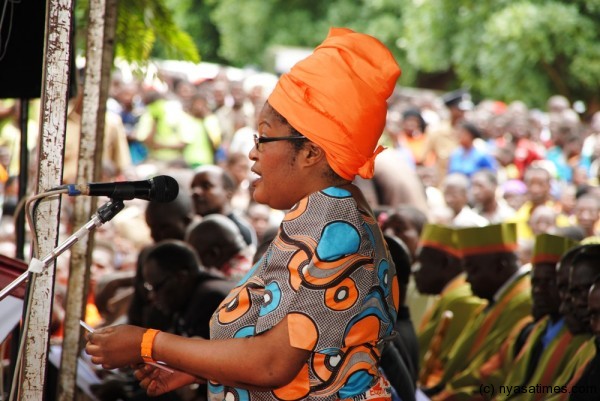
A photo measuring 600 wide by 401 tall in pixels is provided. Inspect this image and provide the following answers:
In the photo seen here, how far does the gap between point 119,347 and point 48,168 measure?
1.93 ft

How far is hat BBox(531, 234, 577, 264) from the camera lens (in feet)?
18.7

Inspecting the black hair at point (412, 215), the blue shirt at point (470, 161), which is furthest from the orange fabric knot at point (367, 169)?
the blue shirt at point (470, 161)

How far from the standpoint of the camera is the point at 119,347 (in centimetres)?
273

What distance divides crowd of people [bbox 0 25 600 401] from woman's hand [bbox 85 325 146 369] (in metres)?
0.24

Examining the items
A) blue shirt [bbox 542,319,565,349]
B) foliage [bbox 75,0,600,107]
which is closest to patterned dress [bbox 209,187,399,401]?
blue shirt [bbox 542,319,565,349]

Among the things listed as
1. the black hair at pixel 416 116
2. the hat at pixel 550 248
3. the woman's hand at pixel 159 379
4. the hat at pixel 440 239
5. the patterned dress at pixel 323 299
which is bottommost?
the black hair at pixel 416 116

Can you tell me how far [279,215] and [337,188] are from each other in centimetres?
669

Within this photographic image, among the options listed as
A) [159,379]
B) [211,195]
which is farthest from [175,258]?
[159,379]

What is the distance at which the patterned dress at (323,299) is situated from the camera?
2.62 m

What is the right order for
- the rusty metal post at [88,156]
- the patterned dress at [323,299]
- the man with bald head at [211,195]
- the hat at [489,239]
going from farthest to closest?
the man with bald head at [211,195]
the hat at [489,239]
the rusty metal post at [88,156]
the patterned dress at [323,299]

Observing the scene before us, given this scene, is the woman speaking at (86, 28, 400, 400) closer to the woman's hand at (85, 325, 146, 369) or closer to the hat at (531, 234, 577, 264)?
the woman's hand at (85, 325, 146, 369)

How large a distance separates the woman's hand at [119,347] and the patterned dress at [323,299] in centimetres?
22

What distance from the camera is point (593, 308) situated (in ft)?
13.9

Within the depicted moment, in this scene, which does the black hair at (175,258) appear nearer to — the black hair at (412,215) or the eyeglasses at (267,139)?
the black hair at (412,215)
